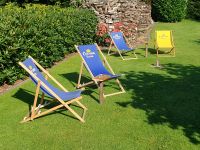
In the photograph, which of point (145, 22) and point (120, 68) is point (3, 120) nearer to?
point (120, 68)

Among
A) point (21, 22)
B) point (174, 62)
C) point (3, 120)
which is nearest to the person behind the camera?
point (3, 120)

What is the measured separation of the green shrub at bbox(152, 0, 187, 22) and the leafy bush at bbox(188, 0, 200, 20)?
159 centimetres

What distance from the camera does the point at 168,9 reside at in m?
25.7

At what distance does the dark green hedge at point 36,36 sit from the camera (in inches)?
376

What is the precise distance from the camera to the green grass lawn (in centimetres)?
Result: 620

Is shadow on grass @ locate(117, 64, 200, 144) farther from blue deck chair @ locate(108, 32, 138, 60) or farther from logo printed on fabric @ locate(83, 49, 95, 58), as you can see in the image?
blue deck chair @ locate(108, 32, 138, 60)

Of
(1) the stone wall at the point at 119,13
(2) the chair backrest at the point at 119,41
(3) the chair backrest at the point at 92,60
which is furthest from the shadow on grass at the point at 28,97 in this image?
(1) the stone wall at the point at 119,13

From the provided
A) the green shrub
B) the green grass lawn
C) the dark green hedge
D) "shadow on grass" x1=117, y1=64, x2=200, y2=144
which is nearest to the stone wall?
the dark green hedge

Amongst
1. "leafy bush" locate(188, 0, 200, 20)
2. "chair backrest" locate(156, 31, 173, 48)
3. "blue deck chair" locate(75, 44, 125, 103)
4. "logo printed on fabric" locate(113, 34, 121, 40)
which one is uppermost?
"blue deck chair" locate(75, 44, 125, 103)

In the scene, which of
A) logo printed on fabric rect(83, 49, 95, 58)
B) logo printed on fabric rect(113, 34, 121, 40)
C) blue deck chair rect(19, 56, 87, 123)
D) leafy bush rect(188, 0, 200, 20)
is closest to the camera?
blue deck chair rect(19, 56, 87, 123)

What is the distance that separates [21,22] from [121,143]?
19.0 ft

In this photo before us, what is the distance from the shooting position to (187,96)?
343 inches

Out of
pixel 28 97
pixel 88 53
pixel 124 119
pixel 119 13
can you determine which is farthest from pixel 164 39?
pixel 124 119

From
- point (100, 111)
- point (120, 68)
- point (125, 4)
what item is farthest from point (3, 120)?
point (125, 4)
